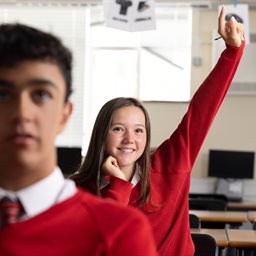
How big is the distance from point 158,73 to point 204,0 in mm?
1117

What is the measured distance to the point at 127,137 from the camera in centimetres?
232

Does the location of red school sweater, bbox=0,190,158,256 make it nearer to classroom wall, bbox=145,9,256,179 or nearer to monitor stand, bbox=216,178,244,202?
monitor stand, bbox=216,178,244,202

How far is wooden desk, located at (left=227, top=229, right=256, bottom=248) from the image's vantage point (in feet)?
13.3

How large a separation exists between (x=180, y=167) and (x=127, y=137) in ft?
0.84

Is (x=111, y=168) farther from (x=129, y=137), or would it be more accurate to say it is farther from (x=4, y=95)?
(x=4, y=95)

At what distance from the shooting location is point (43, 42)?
3.42 ft

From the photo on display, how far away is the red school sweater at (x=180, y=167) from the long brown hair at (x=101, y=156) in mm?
43

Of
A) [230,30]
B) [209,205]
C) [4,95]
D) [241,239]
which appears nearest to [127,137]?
[230,30]

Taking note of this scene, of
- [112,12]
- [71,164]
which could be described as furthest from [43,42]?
[71,164]

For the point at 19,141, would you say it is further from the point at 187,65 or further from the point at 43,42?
the point at 187,65

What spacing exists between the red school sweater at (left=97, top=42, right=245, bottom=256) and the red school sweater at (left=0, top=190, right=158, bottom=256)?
1.26 metres

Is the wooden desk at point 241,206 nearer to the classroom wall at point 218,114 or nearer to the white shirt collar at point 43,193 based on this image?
the classroom wall at point 218,114

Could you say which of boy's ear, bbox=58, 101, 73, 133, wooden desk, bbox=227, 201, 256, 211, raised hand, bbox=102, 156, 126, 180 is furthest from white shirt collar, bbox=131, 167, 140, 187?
wooden desk, bbox=227, 201, 256, 211

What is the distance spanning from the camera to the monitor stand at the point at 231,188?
743 cm
